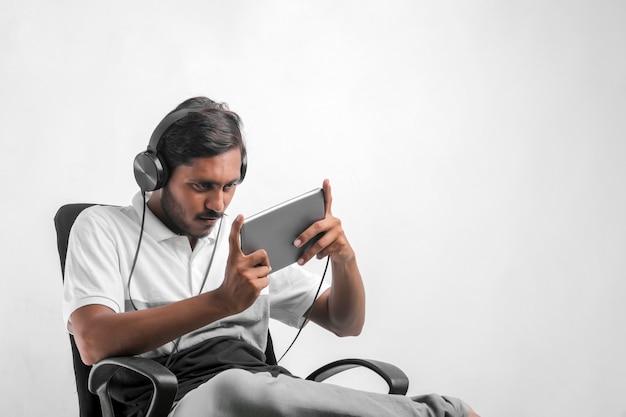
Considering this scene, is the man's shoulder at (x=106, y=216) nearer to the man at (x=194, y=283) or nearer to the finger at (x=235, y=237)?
the man at (x=194, y=283)

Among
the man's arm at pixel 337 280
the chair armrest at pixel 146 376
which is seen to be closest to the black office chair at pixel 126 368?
the chair armrest at pixel 146 376

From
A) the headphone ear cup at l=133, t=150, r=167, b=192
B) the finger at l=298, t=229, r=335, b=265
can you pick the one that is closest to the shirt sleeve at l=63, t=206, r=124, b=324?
the headphone ear cup at l=133, t=150, r=167, b=192

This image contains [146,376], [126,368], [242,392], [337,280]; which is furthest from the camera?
[337,280]

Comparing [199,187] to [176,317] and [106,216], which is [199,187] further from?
[176,317]

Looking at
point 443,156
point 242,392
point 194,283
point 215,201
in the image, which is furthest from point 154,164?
point 443,156

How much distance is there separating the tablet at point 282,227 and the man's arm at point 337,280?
2cm

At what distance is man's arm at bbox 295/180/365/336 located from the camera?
64.1 inches

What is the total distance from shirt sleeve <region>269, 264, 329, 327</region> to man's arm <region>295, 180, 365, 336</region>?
0.09 feet

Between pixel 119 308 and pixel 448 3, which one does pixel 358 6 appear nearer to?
pixel 448 3

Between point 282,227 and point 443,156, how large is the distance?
1.48 meters

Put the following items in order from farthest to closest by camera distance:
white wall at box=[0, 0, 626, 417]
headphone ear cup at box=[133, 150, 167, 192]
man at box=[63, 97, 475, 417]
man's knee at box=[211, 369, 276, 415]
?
white wall at box=[0, 0, 626, 417] < headphone ear cup at box=[133, 150, 167, 192] < man at box=[63, 97, 475, 417] < man's knee at box=[211, 369, 276, 415]

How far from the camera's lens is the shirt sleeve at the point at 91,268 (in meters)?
1.51

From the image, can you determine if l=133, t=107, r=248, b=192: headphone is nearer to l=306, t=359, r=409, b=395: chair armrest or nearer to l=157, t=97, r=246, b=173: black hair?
l=157, t=97, r=246, b=173: black hair

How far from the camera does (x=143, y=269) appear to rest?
1.64 meters
